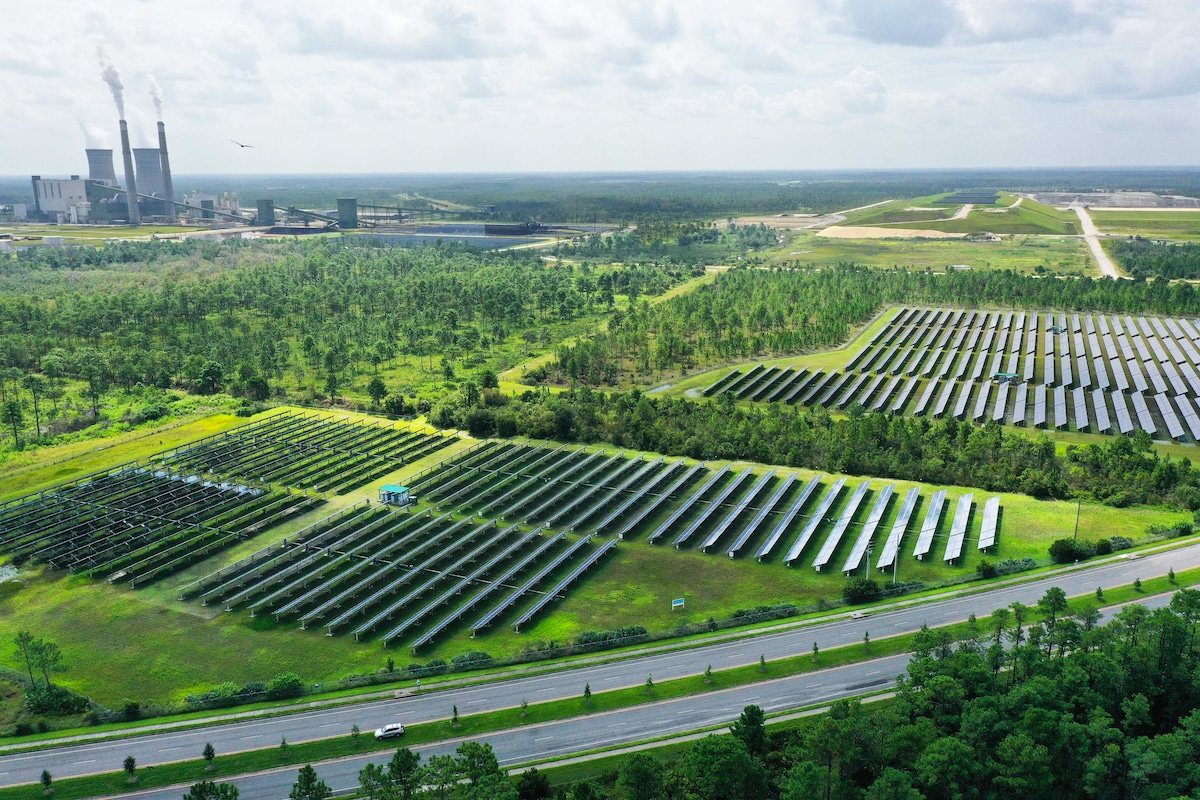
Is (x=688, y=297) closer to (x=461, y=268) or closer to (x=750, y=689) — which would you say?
(x=461, y=268)

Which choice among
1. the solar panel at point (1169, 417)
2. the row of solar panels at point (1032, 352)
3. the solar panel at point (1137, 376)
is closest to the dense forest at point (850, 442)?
the solar panel at point (1169, 417)

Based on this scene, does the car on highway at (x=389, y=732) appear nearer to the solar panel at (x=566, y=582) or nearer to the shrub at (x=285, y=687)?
the shrub at (x=285, y=687)

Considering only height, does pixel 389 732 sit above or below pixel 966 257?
below

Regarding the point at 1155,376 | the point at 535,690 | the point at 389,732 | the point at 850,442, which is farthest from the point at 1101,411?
the point at 389,732

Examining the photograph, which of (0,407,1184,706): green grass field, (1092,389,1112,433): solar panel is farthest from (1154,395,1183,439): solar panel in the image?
(0,407,1184,706): green grass field

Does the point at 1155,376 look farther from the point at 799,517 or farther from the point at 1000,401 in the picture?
the point at 799,517

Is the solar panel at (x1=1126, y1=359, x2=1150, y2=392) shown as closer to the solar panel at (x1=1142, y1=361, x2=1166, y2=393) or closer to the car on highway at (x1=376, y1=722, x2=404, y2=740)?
the solar panel at (x1=1142, y1=361, x2=1166, y2=393)
